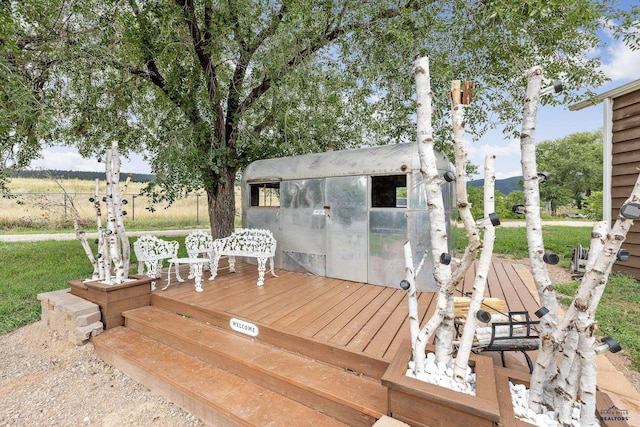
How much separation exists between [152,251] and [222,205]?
7.12 feet

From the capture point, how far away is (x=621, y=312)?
3943mm

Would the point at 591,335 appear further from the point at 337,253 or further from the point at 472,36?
the point at 472,36

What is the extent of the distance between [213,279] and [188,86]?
3984 mm

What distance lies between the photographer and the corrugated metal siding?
5.21 metres

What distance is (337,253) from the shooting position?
15.7ft

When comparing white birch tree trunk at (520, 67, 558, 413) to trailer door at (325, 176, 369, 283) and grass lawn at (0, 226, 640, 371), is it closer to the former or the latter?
Result: grass lawn at (0, 226, 640, 371)

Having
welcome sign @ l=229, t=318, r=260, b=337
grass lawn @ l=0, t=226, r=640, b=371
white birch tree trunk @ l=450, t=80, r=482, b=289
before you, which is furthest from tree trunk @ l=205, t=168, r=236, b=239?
white birch tree trunk @ l=450, t=80, r=482, b=289

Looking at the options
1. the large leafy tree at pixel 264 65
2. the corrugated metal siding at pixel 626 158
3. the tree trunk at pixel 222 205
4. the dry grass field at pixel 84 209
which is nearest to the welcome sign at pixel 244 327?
the large leafy tree at pixel 264 65

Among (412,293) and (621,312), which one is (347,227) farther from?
(621,312)

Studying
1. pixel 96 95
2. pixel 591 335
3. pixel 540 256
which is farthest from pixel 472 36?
pixel 96 95

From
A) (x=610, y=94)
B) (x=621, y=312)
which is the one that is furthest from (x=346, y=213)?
(x=610, y=94)

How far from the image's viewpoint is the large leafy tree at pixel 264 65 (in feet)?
14.9

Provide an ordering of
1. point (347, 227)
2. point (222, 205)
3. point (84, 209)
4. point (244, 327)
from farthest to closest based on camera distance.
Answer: point (84, 209) < point (222, 205) < point (347, 227) < point (244, 327)

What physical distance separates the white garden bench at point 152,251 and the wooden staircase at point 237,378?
3.75ft
